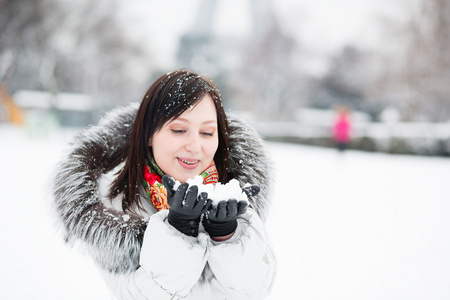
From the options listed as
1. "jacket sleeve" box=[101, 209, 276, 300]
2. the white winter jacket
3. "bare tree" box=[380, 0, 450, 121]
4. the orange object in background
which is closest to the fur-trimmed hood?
the white winter jacket

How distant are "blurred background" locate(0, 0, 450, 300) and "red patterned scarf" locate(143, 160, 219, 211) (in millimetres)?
423

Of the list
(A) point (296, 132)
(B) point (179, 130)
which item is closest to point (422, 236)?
(B) point (179, 130)

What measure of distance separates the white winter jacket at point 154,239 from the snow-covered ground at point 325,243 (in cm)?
24

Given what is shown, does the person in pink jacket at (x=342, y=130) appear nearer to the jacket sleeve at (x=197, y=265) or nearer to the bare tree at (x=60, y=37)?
the jacket sleeve at (x=197, y=265)

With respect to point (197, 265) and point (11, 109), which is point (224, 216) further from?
point (11, 109)

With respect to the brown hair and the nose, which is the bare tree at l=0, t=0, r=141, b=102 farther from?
the nose

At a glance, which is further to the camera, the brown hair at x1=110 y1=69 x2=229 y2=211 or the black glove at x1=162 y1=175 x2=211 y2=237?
the brown hair at x1=110 y1=69 x2=229 y2=211

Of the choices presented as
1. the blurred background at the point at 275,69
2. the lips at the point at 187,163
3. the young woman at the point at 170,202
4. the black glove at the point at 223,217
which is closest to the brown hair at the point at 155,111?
the young woman at the point at 170,202

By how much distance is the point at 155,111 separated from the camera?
1382 millimetres

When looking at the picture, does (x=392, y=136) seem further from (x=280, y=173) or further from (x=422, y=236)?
(x=422, y=236)

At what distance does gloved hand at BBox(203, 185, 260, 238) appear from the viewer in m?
1.04

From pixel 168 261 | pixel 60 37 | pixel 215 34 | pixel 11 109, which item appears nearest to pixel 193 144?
pixel 168 261

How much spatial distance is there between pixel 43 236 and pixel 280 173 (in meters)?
5.47

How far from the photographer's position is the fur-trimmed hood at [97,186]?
128 cm
